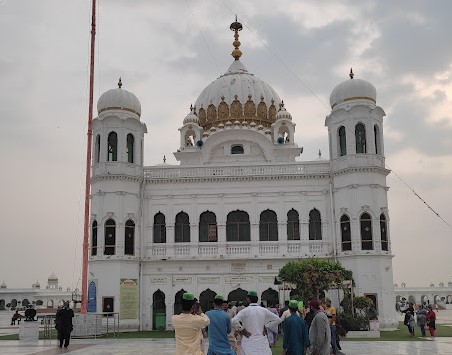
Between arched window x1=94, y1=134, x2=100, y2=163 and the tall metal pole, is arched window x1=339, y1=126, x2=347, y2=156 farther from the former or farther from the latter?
the tall metal pole

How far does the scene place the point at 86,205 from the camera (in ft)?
81.6

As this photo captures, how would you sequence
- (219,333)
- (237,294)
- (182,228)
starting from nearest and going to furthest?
1. (219,333)
2. (237,294)
3. (182,228)

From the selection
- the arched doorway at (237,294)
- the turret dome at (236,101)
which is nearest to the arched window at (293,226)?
the arched doorway at (237,294)

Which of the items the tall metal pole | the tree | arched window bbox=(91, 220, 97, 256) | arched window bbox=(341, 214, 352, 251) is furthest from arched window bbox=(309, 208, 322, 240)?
the tall metal pole

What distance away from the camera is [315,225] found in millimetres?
33219

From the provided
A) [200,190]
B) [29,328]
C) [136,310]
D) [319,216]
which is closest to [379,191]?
[319,216]

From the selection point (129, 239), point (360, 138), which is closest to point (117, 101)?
point (129, 239)

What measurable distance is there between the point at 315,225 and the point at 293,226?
1183 mm

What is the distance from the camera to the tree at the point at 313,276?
26.1 metres

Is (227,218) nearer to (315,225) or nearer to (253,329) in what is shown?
(315,225)

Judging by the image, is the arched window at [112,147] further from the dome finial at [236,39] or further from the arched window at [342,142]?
the dome finial at [236,39]

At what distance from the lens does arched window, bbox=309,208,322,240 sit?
33094 millimetres

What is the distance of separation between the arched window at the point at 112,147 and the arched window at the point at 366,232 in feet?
45.3

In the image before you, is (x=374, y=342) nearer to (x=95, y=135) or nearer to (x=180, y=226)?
(x=180, y=226)
